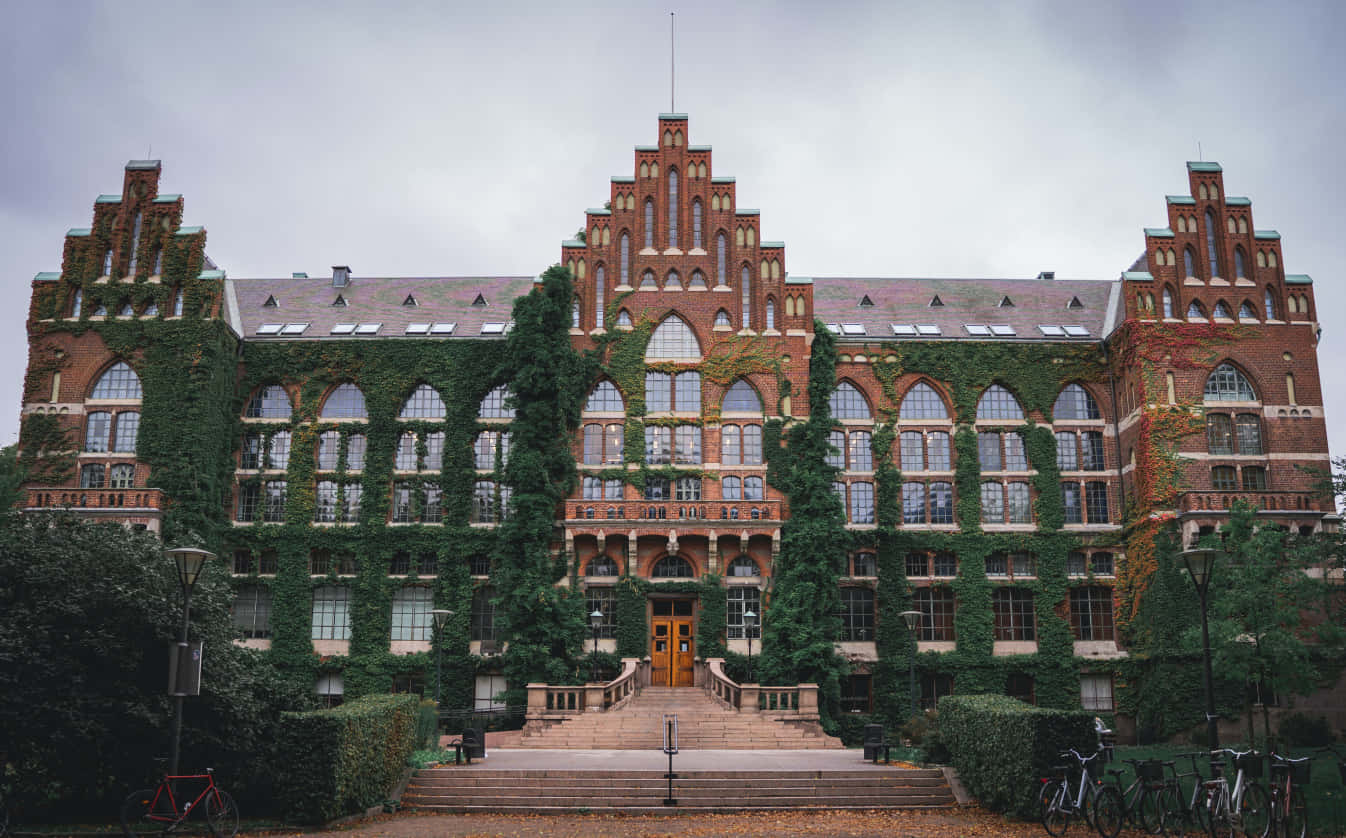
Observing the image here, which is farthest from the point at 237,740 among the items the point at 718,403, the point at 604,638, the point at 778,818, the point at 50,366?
the point at 50,366

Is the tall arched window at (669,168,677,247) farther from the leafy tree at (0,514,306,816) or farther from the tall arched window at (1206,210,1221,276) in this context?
the leafy tree at (0,514,306,816)

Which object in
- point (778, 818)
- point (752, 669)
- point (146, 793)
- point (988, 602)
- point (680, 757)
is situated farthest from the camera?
point (988, 602)

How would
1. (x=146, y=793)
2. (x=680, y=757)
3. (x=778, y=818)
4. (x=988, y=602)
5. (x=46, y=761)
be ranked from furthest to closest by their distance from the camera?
(x=988, y=602)
(x=680, y=757)
(x=778, y=818)
(x=46, y=761)
(x=146, y=793)

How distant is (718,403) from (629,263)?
282 inches

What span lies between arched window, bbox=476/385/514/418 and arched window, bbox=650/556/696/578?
30.7 ft

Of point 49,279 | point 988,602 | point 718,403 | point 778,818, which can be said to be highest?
point 49,279

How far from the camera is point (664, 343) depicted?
155 ft

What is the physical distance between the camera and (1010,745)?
22.8 m

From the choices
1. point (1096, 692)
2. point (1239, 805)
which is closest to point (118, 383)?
point (1096, 692)

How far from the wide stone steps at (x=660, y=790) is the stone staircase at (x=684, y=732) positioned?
6.73m

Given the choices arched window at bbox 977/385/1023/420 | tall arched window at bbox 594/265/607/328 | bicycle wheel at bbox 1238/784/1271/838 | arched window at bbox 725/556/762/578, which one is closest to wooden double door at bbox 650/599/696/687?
arched window at bbox 725/556/762/578

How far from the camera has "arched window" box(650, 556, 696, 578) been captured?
44562 millimetres

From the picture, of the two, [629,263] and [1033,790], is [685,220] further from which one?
[1033,790]

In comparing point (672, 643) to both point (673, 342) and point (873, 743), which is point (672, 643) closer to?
point (673, 342)
